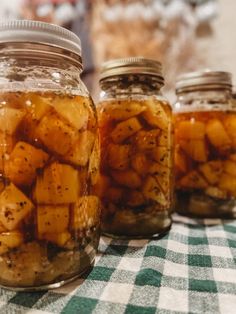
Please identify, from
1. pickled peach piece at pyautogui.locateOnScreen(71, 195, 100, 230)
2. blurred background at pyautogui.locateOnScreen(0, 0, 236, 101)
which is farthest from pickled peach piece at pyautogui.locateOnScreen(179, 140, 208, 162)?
blurred background at pyautogui.locateOnScreen(0, 0, 236, 101)

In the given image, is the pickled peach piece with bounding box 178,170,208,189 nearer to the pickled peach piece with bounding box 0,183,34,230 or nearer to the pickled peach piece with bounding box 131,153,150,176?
the pickled peach piece with bounding box 131,153,150,176

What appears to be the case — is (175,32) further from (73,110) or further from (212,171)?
(73,110)

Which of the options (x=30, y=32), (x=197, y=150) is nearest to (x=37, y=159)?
(x=30, y=32)

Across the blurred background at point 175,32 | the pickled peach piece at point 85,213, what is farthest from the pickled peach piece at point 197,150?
the blurred background at point 175,32

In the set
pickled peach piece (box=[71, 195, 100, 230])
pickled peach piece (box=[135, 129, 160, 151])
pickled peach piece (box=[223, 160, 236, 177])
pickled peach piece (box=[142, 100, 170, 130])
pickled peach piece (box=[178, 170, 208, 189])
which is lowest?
pickled peach piece (box=[71, 195, 100, 230])

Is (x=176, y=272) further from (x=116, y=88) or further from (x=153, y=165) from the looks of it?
(x=116, y=88)

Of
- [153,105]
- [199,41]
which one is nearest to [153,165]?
[153,105]
